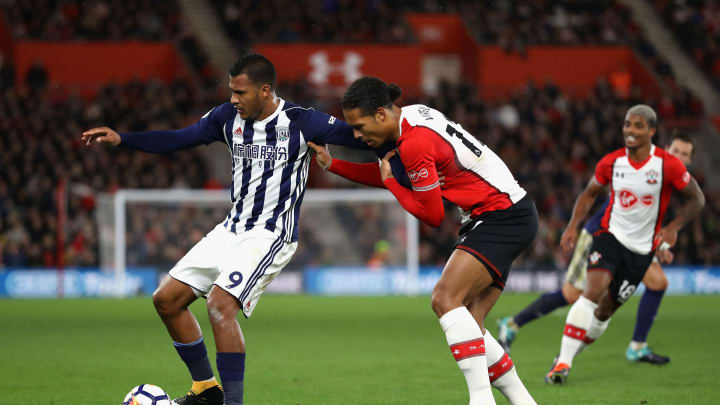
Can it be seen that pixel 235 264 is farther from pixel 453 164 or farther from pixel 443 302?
pixel 453 164

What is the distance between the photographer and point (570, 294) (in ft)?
30.5

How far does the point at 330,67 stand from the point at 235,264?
70.1 feet

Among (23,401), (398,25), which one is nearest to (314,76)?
(398,25)

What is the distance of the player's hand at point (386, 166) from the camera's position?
18.7 feet

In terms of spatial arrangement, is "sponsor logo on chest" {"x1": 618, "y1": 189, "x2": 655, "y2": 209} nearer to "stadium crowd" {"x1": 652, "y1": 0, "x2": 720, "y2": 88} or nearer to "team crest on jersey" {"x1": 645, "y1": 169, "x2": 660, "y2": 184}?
"team crest on jersey" {"x1": 645, "y1": 169, "x2": 660, "y2": 184}

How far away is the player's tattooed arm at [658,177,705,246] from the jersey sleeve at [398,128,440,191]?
3176mm

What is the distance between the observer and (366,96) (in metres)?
5.48

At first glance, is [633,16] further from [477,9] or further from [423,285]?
[423,285]

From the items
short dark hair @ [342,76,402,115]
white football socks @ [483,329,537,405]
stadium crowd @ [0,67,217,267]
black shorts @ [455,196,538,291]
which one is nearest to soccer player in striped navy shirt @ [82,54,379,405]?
short dark hair @ [342,76,402,115]

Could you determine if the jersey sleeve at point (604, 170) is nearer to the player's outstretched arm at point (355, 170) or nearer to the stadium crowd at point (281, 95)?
the player's outstretched arm at point (355, 170)

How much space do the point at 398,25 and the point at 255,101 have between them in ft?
73.0

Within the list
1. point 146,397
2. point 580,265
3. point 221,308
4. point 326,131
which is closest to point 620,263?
point 580,265

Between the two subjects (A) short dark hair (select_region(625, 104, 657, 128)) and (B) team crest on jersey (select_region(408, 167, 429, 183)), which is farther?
(A) short dark hair (select_region(625, 104, 657, 128))

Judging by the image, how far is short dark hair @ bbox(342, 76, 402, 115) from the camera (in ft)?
18.0
